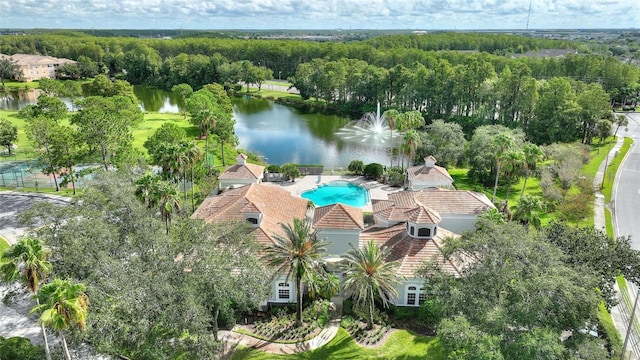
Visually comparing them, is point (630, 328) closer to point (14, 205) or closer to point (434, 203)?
point (434, 203)

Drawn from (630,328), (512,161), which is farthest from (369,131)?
(630,328)

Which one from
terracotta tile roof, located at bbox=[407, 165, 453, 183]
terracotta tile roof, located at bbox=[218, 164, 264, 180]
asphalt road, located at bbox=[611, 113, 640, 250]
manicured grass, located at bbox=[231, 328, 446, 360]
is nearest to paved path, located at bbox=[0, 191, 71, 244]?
terracotta tile roof, located at bbox=[218, 164, 264, 180]

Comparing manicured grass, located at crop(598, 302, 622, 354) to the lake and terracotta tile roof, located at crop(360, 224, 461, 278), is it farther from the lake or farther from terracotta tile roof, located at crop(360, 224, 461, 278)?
the lake

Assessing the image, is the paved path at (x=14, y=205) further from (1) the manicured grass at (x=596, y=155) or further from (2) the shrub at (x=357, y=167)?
(1) the manicured grass at (x=596, y=155)

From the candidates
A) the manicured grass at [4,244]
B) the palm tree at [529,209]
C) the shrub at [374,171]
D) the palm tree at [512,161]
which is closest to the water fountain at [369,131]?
the shrub at [374,171]

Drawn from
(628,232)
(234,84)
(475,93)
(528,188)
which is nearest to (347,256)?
(628,232)

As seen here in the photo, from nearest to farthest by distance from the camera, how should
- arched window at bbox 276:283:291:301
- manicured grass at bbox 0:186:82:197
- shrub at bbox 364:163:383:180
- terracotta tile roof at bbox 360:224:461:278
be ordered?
terracotta tile roof at bbox 360:224:461:278, arched window at bbox 276:283:291:301, manicured grass at bbox 0:186:82:197, shrub at bbox 364:163:383:180
